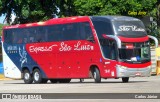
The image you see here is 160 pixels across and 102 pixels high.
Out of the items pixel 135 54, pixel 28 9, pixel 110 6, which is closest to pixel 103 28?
pixel 135 54

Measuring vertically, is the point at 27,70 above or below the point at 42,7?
below

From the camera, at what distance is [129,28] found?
34.8 metres

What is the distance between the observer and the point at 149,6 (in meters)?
56.7

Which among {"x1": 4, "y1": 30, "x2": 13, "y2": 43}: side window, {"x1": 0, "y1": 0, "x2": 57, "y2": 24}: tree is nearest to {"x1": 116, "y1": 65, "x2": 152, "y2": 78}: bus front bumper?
{"x1": 4, "y1": 30, "x2": 13, "y2": 43}: side window

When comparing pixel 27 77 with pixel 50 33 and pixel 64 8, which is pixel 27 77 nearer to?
pixel 50 33

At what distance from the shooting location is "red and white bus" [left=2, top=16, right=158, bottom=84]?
34.3 m

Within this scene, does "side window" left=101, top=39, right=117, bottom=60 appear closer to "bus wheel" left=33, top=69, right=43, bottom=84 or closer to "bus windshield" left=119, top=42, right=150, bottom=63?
"bus windshield" left=119, top=42, right=150, bottom=63

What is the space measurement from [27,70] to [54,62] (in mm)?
2530

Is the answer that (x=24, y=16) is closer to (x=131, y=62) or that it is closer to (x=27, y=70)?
(x=27, y=70)

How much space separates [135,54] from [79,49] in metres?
3.41

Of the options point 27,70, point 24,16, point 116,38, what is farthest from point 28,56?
point 24,16

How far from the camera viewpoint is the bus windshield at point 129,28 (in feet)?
112

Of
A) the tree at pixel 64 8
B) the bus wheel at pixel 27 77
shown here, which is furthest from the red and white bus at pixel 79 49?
the tree at pixel 64 8

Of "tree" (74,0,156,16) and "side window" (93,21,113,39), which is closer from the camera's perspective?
"side window" (93,21,113,39)
